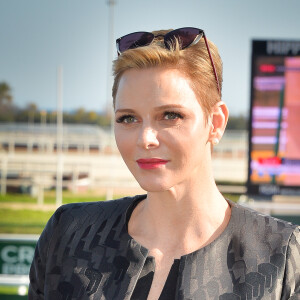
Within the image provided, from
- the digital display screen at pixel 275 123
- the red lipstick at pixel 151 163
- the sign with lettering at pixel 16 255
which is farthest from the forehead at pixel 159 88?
the digital display screen at pixel 275 123

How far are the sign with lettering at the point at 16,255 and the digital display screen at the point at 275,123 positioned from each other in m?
1.85

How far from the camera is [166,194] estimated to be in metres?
1.20

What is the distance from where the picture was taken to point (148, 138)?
1110 millimetres

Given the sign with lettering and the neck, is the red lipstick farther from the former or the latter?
the sign with lettering

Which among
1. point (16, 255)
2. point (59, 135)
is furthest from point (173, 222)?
point (59, 135)

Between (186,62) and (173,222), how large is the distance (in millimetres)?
355

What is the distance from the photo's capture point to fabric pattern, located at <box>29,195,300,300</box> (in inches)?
45.0

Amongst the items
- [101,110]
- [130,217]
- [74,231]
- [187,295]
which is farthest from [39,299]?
[101,110]

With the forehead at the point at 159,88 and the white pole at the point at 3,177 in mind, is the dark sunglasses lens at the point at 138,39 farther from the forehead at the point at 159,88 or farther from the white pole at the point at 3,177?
the white pole at the point at 3,177

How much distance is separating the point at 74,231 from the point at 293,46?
139 inches

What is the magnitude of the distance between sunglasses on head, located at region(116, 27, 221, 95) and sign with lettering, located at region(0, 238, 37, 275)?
2704 mm

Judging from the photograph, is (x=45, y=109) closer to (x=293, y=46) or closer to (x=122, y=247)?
(x=293, y=46)

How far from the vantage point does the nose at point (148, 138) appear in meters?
1.11

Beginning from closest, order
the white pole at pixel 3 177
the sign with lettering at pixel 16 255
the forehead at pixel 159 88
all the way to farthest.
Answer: the forehead at pixel 159 88
the sign with lettering at pixel 16 255
the white pole at pixel 3 177
